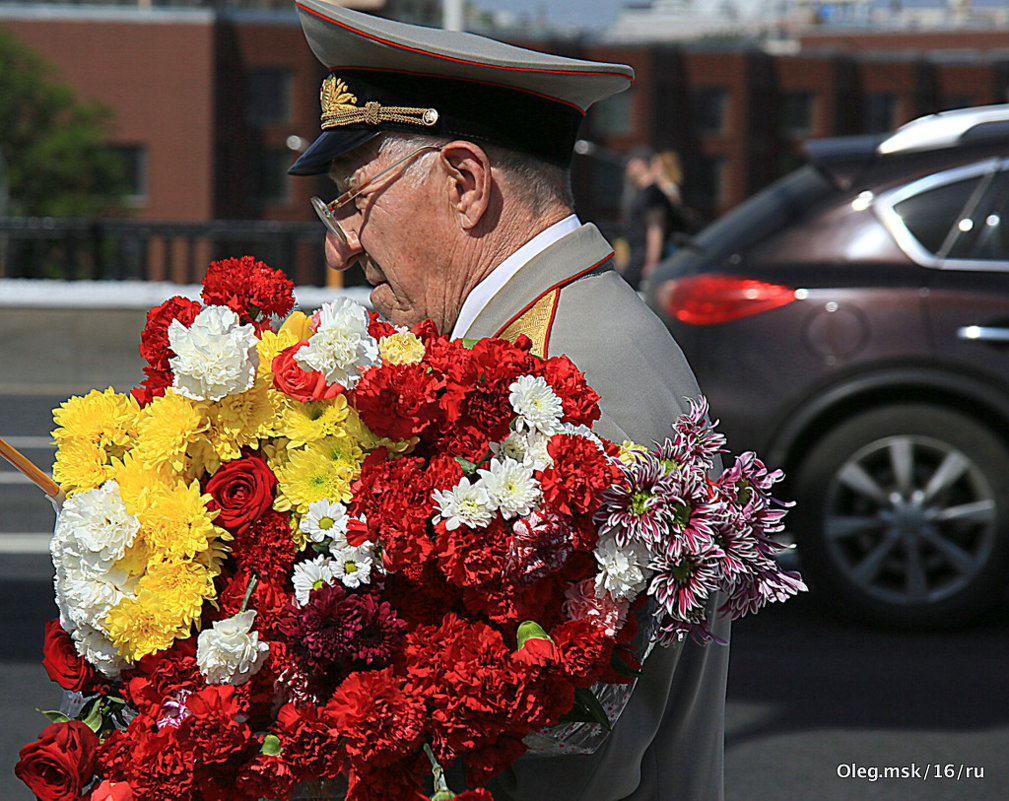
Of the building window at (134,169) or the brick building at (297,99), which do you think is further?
the building window at (134,169)

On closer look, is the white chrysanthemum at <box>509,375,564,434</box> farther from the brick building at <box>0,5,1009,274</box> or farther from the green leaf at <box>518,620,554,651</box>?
the brick building at <box>0,5,1009,274</box>

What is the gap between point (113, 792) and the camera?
1.49 m

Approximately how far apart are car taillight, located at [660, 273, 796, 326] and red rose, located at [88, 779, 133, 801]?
14.8 ft

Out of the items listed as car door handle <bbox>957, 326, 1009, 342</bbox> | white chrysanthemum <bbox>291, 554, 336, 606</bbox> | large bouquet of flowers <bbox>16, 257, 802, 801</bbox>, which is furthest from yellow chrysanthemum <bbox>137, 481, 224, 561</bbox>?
car door handle <bbox>957, 326, 1009, 342</bbox>

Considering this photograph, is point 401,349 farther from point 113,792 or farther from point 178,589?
point 113,792

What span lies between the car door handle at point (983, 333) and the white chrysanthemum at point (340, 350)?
438cm

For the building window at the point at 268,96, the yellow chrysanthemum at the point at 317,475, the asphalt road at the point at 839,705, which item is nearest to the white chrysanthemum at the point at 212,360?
the yellow chrysanthemum at the point at 317,475

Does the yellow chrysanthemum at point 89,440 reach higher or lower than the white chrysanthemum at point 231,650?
higher

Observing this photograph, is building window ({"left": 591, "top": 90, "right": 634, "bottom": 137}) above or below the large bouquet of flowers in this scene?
above

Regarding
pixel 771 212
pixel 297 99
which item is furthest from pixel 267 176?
pixel 771 212

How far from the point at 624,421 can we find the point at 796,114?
75108 millimetres

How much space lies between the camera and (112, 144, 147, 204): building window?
204 feet

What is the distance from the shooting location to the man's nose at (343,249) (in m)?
2.12

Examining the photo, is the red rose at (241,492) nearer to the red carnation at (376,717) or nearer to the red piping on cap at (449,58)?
the red carnation at (376,717)
